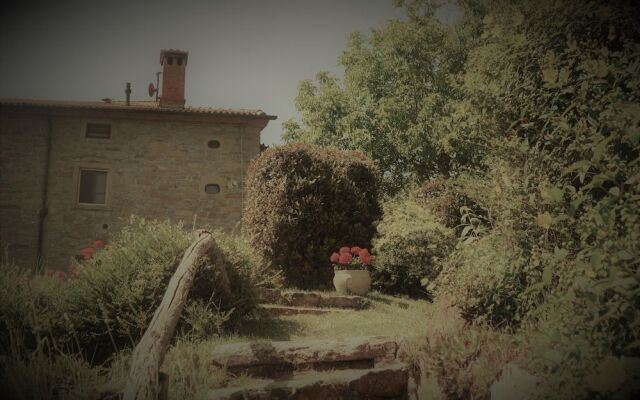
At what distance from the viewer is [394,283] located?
8570mm

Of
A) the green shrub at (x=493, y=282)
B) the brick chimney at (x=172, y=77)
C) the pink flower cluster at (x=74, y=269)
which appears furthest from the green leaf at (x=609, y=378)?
the brick chimney at (x=172, y=77)

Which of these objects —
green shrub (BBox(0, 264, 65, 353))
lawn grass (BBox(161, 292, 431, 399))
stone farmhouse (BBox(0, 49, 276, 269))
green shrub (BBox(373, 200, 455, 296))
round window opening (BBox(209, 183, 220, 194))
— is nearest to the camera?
lawn grass (BBox(161, 292, 431, 399))

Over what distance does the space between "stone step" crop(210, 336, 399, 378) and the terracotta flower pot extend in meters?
3.09

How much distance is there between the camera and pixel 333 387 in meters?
3.83

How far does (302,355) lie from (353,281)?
11.3 feet

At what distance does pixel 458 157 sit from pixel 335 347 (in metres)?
13.3

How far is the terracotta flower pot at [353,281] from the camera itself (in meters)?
7.79

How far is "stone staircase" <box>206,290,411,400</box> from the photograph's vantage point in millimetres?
3738

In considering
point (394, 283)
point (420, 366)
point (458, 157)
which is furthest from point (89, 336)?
point (458, 157)

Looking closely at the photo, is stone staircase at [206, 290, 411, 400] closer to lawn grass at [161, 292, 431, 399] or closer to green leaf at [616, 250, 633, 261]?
lawn grass at [161, 292, 431, 399]

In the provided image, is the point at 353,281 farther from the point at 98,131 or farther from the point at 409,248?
the point at 98,131

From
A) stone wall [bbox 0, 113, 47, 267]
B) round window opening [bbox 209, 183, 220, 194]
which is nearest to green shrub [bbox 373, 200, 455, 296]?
round window opening [bbox 209, 183, 220, 194]

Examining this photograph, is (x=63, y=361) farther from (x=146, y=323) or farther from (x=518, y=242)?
(x=518, y=242)

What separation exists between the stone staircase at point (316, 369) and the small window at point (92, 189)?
40.6 ft
